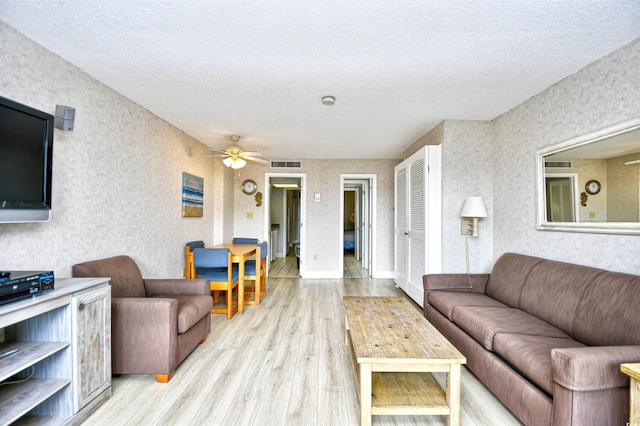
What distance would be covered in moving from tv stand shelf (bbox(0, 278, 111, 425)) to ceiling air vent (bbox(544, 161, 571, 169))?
3633 millimetres

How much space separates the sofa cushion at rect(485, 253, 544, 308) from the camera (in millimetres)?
2664

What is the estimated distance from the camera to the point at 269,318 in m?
3.59

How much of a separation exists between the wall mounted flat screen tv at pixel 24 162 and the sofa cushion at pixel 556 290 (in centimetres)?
353

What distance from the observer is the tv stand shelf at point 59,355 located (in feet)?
5.13

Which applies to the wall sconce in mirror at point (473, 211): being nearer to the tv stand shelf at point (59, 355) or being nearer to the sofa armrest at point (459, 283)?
the sofa armrest at point (459, 283)

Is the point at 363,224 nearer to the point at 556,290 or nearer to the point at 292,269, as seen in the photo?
the point at 292,269

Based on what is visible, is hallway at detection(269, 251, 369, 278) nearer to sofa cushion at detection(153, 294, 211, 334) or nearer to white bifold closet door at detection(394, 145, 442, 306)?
white bifold closet door at detection(394, 145, 442, 306)

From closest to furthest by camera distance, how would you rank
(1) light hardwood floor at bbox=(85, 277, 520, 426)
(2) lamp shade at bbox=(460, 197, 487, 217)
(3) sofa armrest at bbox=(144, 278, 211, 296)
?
(1) light hardwood floor at bbox=(85, 277, 520, 426) → (3) sofa armrest at bbox=(144, 278, 211, 296) → (2) lamp shade at bbox=(460, 197, 487, 217)

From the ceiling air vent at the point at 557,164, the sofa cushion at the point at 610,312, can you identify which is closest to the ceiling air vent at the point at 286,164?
the ceiling air vent at the point at 557,164

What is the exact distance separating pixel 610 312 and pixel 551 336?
354 millimetres

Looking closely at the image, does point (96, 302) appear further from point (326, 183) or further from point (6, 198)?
point (326, 183)

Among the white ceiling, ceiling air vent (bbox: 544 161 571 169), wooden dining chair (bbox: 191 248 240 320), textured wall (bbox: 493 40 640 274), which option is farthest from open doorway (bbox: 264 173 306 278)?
ceiling air vent (bbox: 544 161 571 169)

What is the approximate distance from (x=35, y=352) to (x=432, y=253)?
11.9 feet

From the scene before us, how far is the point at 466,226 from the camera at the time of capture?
12.0 feet
